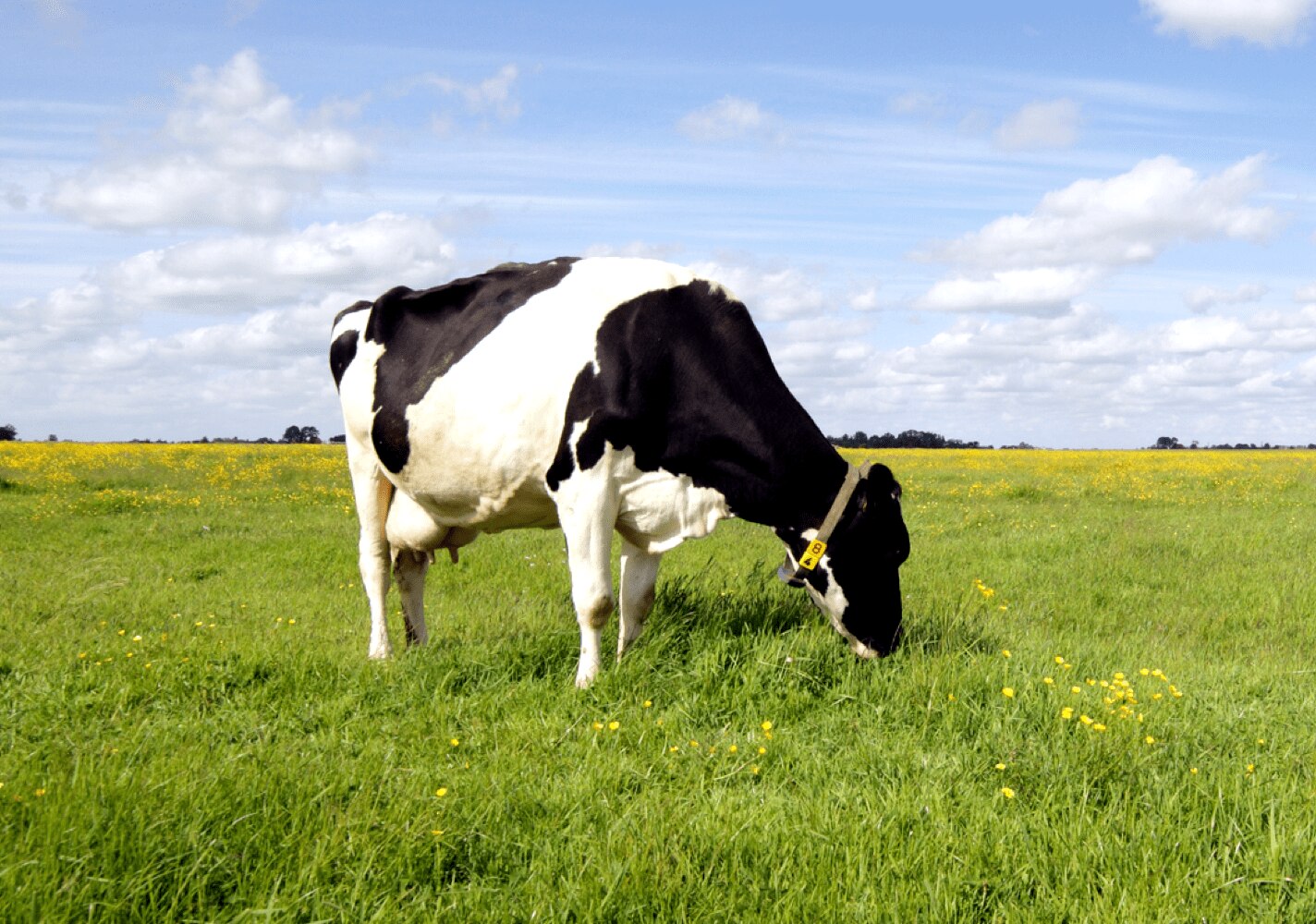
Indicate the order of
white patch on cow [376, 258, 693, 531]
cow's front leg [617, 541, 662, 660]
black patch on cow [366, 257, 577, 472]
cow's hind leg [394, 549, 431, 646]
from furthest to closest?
cow's hind leg [394, 549, 431, 646], black patch on cow [366, 257, 577, 472], cow's front leg [617, 541, 662, 660], white patch on cow [376, 258, 693, 531]

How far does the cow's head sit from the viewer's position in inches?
249

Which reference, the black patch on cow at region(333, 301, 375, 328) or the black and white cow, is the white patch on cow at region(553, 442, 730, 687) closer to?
the black and white cow

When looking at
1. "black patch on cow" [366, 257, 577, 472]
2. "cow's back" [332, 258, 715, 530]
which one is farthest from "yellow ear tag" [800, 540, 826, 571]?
"black patch on cow" [366, 257, 577, 472]

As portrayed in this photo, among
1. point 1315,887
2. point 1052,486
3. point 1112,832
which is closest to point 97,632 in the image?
point 1112,832

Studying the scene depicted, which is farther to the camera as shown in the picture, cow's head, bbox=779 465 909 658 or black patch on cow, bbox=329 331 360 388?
black patch on cow, bbox=329 331 360 388

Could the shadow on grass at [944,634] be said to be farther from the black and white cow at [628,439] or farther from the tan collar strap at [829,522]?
the tan collar strap at [829,522]

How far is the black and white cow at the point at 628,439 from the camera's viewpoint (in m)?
5.96

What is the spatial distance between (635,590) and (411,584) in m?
1.97

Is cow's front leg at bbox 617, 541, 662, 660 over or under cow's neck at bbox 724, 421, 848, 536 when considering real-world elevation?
under

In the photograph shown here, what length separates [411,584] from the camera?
301 inches

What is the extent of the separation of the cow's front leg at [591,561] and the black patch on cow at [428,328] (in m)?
1.37

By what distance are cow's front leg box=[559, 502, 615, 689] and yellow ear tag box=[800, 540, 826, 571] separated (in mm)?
1155

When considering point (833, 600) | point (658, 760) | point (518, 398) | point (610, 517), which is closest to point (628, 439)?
point (610, 517)

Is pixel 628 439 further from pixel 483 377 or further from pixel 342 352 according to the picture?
pixel 342 352
